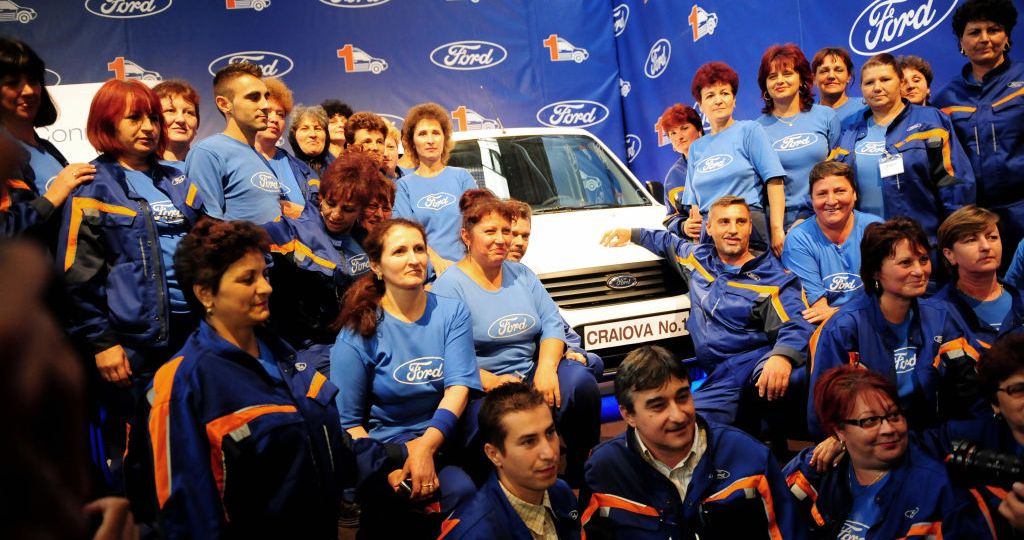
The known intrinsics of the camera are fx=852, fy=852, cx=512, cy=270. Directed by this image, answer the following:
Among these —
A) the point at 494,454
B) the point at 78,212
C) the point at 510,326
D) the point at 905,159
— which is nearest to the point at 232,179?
the point at 78,212

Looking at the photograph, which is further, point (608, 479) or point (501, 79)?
point (501, 79)

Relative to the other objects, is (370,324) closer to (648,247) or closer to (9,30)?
(648,247)

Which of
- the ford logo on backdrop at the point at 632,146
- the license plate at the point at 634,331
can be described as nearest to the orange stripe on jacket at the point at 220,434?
the license plate at the point at 634,331

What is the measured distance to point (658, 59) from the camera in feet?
36.1

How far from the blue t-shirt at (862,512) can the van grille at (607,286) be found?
2.17m

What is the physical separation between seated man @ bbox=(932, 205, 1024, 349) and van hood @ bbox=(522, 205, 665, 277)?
1.83m

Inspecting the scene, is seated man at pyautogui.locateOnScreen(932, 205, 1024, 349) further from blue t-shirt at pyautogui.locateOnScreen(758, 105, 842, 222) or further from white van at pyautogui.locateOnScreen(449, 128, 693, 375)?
white van at pyautogui.locateOnScreen(449, 128, 693, 375)

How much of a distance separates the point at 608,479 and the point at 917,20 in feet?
17.8

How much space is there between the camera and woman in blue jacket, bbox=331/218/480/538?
12.1 ft

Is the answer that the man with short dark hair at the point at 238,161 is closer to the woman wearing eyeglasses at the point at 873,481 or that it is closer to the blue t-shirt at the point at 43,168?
the blue t-shirt at the point at 43,168

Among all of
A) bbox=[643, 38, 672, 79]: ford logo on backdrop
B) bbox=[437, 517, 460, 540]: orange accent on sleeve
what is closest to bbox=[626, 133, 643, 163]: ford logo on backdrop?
bbox=[643, 38, 672, 79]: ford logo on backdrop

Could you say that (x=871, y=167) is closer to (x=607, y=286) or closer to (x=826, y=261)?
(x=826, y=261)

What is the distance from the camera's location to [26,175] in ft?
12.9

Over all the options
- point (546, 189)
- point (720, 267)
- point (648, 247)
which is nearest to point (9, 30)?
point (546, 189)
